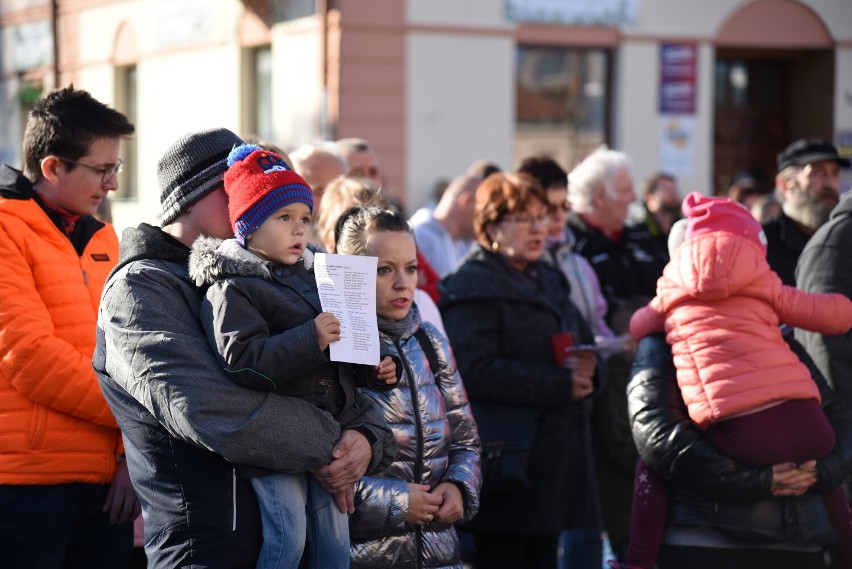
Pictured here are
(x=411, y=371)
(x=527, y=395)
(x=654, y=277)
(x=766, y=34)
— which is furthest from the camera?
(x=766, y=34)

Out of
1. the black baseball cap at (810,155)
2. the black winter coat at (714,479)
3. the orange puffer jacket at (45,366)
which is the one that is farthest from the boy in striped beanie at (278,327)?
the black baseball cap at (810,155)

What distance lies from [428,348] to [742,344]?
100 centimetres

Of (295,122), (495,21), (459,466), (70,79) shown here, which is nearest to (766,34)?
(495,21)

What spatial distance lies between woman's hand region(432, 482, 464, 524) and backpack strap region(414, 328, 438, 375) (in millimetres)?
349

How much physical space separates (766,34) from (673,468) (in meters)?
12.3

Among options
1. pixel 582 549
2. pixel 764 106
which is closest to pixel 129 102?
pixel 764 106

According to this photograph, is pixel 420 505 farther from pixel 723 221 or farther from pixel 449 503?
pixel 723 221

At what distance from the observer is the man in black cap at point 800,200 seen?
228 inches

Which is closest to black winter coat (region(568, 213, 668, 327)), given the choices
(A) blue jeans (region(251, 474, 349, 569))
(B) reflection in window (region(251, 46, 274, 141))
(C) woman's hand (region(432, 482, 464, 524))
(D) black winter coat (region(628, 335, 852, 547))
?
(D) black winter coat (region(628, 335, 852, 547))

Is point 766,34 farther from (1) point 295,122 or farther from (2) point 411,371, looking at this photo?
(2) point 411,371

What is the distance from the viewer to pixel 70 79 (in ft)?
65.6

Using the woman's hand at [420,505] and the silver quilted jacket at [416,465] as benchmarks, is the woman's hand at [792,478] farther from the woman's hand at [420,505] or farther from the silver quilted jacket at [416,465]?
the woman's hand at [420,505]

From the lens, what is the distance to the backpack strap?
11.8ft

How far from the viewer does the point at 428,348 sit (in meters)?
3.62
